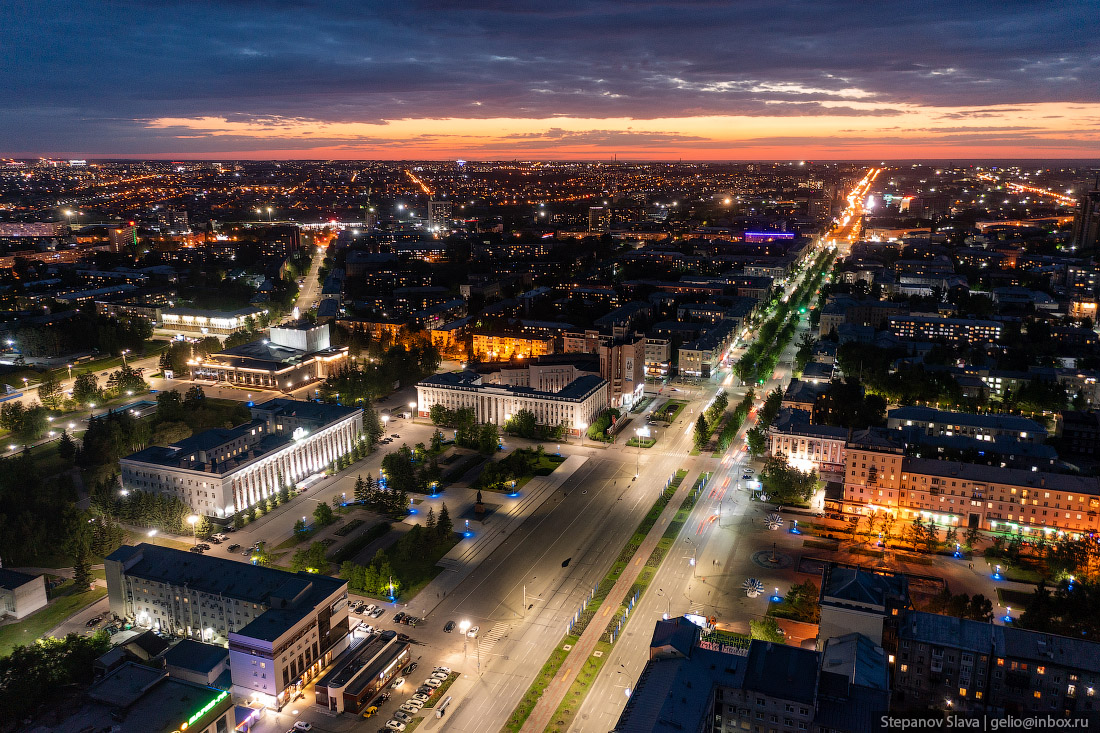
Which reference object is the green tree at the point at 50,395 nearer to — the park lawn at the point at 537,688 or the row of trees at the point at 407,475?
the row of trees at the point at 407,475

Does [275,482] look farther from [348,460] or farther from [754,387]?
[754,387]

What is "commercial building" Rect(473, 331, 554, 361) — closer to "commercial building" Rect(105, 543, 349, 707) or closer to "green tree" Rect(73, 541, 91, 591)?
"green tree" Rect(73, 541, 91, 591)

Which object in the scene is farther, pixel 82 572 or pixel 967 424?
pixel 967 424

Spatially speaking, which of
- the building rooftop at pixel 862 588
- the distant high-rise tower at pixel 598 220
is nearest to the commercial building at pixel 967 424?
the building rooftop at pixel 862 588

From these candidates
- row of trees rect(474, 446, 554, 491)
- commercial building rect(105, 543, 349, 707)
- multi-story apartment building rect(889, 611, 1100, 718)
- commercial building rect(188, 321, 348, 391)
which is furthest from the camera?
commercial building rect(188, 321, 348, 391)

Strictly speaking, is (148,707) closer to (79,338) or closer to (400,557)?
(400,557)

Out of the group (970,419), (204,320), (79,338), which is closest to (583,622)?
(970,419)

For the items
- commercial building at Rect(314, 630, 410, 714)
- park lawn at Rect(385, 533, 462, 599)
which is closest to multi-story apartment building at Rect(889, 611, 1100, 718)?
commercial building at Rect(314, 630, 410, 714)

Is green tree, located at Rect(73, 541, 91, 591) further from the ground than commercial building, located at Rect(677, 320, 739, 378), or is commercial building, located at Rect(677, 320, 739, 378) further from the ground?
commercial building, located at Rect(677, 320, 739, 378)
